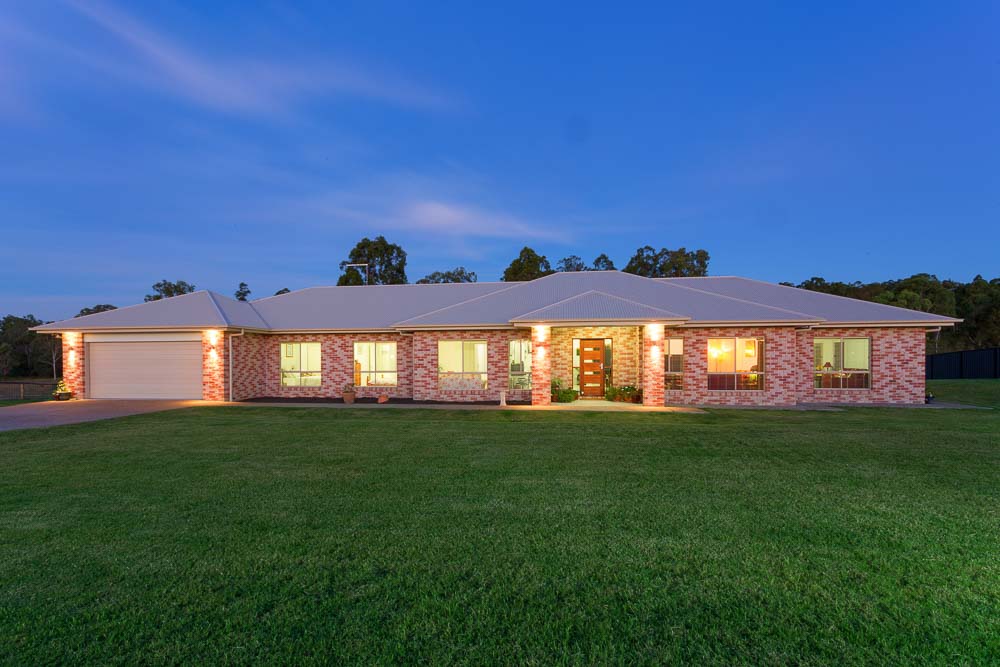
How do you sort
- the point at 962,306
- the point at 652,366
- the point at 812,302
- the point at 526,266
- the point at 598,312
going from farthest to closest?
the point at 962,306 → the point at 526,266 → the point at 812,302 → the point at 652,366 → the point at 598,312

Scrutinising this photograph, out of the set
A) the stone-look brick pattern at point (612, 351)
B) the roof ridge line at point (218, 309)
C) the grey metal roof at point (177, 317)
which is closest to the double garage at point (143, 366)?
the grey metal roof at point (177, 317)

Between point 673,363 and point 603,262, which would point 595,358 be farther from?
point 603,262

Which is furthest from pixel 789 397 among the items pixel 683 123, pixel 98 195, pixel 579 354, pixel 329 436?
pixel 98 195

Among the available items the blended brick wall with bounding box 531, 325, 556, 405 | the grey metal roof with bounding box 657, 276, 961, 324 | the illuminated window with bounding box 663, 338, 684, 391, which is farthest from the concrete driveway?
the grey metal roof with bounding box 657, 276, 961, 324

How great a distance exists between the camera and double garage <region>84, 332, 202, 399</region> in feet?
57.5

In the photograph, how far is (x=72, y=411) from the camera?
46.4 ft

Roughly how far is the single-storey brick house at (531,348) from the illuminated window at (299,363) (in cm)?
5

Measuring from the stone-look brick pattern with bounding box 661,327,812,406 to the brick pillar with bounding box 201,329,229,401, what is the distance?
1592cm

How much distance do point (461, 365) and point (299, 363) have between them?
6.88 meters

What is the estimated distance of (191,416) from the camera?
13.2 meters

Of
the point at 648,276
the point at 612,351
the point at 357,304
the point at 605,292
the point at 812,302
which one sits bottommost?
the point at 612,351

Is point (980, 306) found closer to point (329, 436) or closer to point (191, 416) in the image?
point (329, 436)

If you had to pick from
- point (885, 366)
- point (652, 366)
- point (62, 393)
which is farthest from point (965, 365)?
point (62, 393)

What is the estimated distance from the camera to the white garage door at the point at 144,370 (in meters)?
17.6
